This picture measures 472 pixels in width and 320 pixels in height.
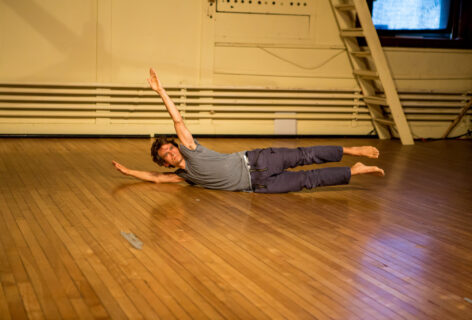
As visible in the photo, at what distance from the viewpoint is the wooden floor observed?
8.12ft

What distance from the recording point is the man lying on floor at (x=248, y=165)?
424 cm

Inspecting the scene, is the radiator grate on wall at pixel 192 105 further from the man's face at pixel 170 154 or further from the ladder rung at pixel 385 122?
the man's face at pixel 170 154

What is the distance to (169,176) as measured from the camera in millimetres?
4664

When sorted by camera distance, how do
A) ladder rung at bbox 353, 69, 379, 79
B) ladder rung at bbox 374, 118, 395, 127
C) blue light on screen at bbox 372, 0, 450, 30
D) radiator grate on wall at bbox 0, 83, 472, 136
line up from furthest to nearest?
1. blue light on screen at bbox 372, 0, 450, 30
2. ladder rung at bbox 374, 118, 395, 127
3. ladder rung at bbox 353, 69, 379, 79
4. radiator grate on wall at bbox 0, 83, 472, 136

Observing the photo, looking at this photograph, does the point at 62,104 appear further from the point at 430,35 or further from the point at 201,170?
the point at 430,35

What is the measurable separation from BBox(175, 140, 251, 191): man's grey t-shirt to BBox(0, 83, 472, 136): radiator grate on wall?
2.70m

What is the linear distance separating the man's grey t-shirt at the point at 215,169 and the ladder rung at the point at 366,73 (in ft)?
11.0

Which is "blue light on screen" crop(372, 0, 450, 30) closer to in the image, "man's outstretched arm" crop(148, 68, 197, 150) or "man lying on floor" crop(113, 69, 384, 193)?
"man lying on floor" crop(113, 69, 384, 193)

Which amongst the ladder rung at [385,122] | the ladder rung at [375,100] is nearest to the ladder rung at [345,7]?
the ladder rung at [375,100]

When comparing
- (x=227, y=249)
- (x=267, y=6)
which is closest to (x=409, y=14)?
(x=267, y=6)

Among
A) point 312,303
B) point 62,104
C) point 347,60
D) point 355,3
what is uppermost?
point 355,3

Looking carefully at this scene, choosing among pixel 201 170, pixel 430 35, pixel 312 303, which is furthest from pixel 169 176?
pixel 430 35

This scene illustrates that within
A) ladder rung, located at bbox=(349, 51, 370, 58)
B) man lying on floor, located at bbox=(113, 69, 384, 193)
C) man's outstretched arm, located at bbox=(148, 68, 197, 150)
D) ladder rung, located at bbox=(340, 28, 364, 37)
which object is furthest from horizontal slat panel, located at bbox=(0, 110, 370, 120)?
man's outstretched arm, located at bbox=(148, 68, 197, 150)

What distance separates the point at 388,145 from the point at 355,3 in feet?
5.50
